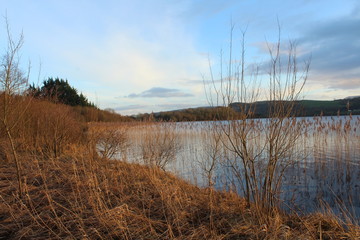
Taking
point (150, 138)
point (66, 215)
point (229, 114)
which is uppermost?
point (229, 114)

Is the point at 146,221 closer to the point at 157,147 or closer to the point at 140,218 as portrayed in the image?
the point at 140,218

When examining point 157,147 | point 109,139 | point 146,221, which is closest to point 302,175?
point 157,147

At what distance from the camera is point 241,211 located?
144 inches

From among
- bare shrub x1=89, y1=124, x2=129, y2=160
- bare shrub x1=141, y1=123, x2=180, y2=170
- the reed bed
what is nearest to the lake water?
bare shrub x1=141, y1=123, x2=180, y2=170

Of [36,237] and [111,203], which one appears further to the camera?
[111,203]

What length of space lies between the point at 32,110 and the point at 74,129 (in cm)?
188

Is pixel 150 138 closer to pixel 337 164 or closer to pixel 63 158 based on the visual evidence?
pixel 63 158

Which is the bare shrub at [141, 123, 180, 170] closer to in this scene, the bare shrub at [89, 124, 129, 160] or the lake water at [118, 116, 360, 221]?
the lake water at [118, 116, 360, 221]

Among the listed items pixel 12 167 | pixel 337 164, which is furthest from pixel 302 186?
pixel 12 167

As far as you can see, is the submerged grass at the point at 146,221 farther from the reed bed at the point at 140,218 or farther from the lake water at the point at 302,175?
the lake water at the point at 302,175

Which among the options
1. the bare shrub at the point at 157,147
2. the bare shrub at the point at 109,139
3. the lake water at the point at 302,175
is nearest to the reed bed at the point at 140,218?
the lake water at the point at 302,175

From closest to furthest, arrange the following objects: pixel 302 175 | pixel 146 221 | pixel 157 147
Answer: pixel 146 221, pixel 302 175, pixel 157 147

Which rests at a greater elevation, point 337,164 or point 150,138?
point 150,138

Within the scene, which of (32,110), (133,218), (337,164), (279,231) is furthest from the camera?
(32,110)
